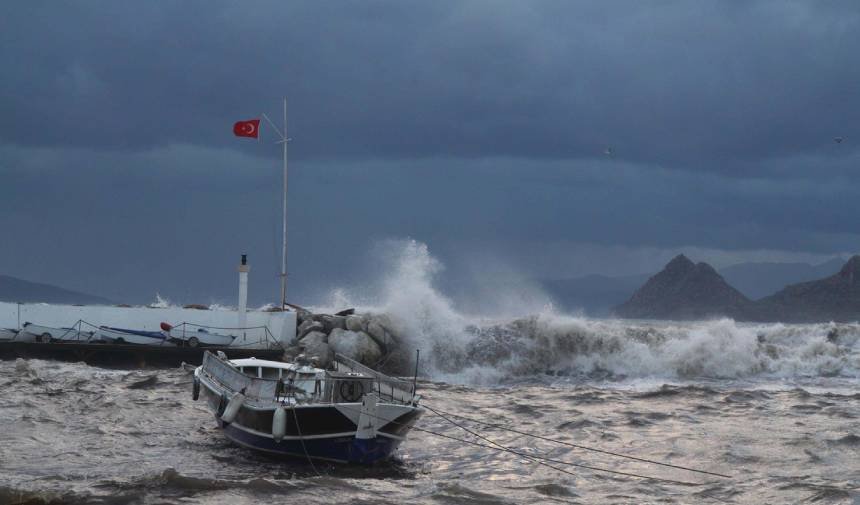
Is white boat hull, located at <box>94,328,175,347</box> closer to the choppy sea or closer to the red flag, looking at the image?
the choppy sea

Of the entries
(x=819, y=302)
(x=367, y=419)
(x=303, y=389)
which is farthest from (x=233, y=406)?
(x=819, y=302)

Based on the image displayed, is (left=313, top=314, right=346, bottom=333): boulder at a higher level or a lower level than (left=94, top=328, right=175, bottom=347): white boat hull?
higher

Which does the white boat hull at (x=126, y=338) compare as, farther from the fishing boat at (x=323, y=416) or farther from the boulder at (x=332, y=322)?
the fishing boat at (x=323, y=416)

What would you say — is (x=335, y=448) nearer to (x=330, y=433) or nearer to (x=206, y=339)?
(x=330, y=433)

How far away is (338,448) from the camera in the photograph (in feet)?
54.0

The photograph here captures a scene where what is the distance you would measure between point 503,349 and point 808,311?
12690 cm

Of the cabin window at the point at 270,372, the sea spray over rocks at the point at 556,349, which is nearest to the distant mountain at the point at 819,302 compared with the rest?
the sea spray over rocks at the point at 556,349

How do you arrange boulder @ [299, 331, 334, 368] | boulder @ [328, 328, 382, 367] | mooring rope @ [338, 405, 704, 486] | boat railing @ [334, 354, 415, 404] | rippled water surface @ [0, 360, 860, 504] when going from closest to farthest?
rippled water surface @ [0, 360, 860, 504] < mooring rope @ [338, 405, 704, 486] < boat railing @ [334, 354, 415, 404] < boulder @ [299, 331, 334, 368] < boulder @ [328, 328, 382, 367]

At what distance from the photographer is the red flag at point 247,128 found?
38.9 metres

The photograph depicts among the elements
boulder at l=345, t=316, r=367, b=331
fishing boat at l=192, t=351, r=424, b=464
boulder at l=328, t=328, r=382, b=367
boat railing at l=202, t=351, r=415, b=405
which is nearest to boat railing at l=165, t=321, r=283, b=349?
boulder at l=328, t=328, r=382, b=367

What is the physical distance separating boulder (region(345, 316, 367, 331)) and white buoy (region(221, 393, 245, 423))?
1986cm

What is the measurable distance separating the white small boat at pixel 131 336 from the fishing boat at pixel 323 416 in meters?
20.0

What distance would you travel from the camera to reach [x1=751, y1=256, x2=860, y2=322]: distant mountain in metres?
144

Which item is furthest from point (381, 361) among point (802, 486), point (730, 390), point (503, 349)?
point (802, 486)
